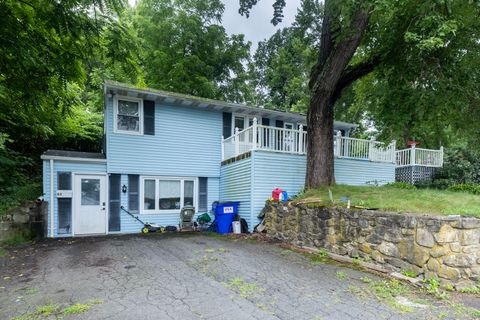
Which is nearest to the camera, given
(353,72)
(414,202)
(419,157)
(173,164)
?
(414,202)

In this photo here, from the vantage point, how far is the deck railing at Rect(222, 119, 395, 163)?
997cm

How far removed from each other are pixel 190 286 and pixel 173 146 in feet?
23.9

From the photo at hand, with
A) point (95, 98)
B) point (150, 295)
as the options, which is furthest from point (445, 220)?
point (95, 98)

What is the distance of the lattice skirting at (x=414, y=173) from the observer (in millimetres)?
15672

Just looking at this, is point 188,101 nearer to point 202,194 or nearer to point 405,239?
point 202,194

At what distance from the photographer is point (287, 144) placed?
10523 millimetres

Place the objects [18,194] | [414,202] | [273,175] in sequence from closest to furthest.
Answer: [414,202], [18,194], [273,175]

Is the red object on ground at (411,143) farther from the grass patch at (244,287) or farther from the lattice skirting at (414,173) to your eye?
the grass patch at (244,287)

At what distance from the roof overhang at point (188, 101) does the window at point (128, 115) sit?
267 millimetres

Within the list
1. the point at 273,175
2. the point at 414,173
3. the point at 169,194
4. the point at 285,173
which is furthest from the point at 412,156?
the point at 169,194

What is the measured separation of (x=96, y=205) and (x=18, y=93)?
5609 mm

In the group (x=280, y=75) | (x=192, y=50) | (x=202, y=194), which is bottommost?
(x=202, y=194)

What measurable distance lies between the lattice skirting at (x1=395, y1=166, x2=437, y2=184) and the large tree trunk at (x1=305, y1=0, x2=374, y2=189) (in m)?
9.02

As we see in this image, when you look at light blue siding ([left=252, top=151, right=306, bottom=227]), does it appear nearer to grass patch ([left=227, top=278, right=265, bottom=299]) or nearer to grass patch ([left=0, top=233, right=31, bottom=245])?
grass patch ([left=227, top=278, right=265, bottom=299])
